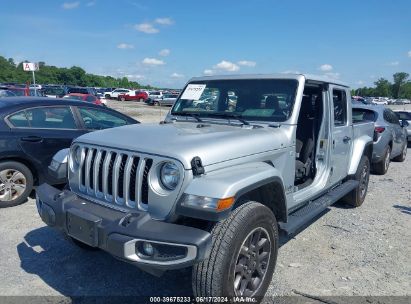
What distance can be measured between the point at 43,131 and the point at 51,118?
0.29 m

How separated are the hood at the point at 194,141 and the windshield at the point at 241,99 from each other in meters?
0.32

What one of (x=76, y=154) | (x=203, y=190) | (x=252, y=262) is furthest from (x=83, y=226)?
(x=252, y=262)

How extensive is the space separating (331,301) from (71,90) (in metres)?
31.5

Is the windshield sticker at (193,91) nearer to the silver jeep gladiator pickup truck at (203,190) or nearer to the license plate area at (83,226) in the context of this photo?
the silver jeep gladiator pickup truck at (203,190)

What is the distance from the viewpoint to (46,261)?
3984 millimetres

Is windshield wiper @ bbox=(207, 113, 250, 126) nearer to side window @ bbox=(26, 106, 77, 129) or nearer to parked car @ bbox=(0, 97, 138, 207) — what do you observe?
parked car @ bbox=(0, 97, 138, 207)

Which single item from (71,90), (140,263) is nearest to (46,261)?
(140,263)

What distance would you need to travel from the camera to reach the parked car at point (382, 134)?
28.4 feet

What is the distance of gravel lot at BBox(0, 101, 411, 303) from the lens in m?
3.49

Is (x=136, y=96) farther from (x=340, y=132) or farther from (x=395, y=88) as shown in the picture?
(x=395, y=88)

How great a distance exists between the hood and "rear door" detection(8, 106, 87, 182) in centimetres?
270

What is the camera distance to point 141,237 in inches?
101

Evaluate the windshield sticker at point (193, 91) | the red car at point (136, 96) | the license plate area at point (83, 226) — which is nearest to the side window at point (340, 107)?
the windshield sticker at point (193, 91)

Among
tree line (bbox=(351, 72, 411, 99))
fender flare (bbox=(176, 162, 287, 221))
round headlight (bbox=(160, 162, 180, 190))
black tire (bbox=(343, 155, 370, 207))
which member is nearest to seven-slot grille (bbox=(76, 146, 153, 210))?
round headlight (bbox=(160, 162, 180, 190))
